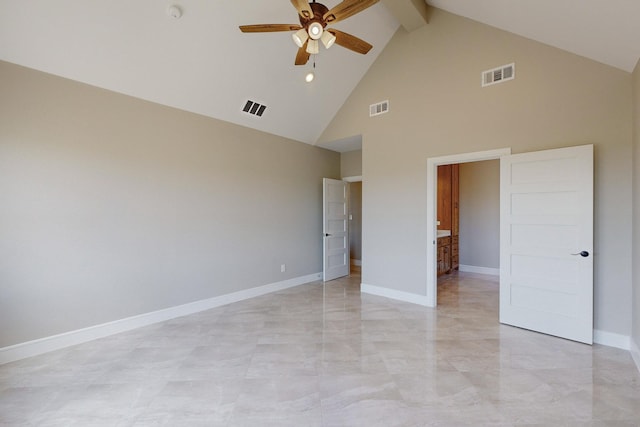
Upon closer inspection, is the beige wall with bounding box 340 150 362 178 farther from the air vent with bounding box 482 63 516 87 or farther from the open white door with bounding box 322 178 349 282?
the air vent with bounding box 482 63 516 87

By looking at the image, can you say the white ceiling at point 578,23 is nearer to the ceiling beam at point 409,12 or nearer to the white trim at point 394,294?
the ceiling beam at point 409,12

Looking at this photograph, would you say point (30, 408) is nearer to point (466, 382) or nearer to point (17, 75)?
point (17, 75)

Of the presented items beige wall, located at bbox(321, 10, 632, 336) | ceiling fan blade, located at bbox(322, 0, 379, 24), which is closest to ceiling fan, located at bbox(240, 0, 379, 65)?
ceiling fan blade, located at bbox(322, 0, 379, 24)

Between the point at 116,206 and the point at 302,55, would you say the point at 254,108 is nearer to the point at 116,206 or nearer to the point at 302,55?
the point at 302,55

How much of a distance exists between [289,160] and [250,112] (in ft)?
4.00

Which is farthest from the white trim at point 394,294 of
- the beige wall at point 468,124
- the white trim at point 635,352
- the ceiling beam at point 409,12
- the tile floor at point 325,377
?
the ceiling beam at point 409,12

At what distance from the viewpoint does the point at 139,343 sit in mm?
3133

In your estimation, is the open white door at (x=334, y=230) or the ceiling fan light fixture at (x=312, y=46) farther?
the open white door at (x=334, y=230)

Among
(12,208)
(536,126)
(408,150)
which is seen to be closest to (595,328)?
(536,126)

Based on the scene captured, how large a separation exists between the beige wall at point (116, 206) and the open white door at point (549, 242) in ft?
11.8

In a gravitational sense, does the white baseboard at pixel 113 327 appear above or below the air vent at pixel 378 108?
below

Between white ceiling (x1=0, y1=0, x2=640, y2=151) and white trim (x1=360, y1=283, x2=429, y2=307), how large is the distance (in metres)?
3.41

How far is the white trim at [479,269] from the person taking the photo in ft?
20.8

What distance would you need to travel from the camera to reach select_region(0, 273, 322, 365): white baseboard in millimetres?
2814
